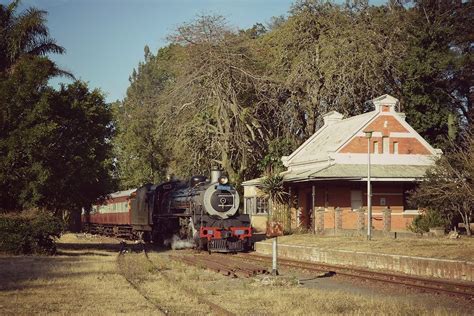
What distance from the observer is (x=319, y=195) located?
36625mm

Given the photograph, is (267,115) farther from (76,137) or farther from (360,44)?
(76,137)

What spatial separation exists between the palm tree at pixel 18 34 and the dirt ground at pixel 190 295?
11.9 metres

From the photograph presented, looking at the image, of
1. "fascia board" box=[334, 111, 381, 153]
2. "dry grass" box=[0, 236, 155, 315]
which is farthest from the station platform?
"fascia board" box=[334, 111, 381, 153]

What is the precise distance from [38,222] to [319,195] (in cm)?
1739

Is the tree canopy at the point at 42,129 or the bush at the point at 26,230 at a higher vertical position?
the tree canopy at the point at 42,129

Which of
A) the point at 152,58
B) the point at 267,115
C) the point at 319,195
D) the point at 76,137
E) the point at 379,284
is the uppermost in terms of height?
the point at 152,58

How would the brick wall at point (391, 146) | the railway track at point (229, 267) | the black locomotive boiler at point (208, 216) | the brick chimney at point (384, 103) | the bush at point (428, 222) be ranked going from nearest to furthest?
the railway track at point (229, 267) < the black locomotive boiler at point (208, 216) < the bush at point (428, 222) < the brick wall at point (391, 146) < the brick chimney at point (384, 103)

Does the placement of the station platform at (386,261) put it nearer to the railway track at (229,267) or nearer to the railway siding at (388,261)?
the railway siding at (388,261)

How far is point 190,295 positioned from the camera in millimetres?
13539

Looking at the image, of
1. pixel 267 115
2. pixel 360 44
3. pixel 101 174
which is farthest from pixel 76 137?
pixel 360 44

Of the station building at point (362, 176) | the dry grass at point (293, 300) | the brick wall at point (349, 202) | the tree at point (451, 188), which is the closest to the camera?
the dry grass at point (293, 300)

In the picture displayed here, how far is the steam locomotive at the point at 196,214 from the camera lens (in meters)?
27.2

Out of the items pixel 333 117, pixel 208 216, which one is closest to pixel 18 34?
pixel 208 216

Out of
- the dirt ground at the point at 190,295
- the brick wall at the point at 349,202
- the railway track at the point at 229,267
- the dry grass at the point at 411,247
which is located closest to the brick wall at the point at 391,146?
the brick wall at the point at 349,202
